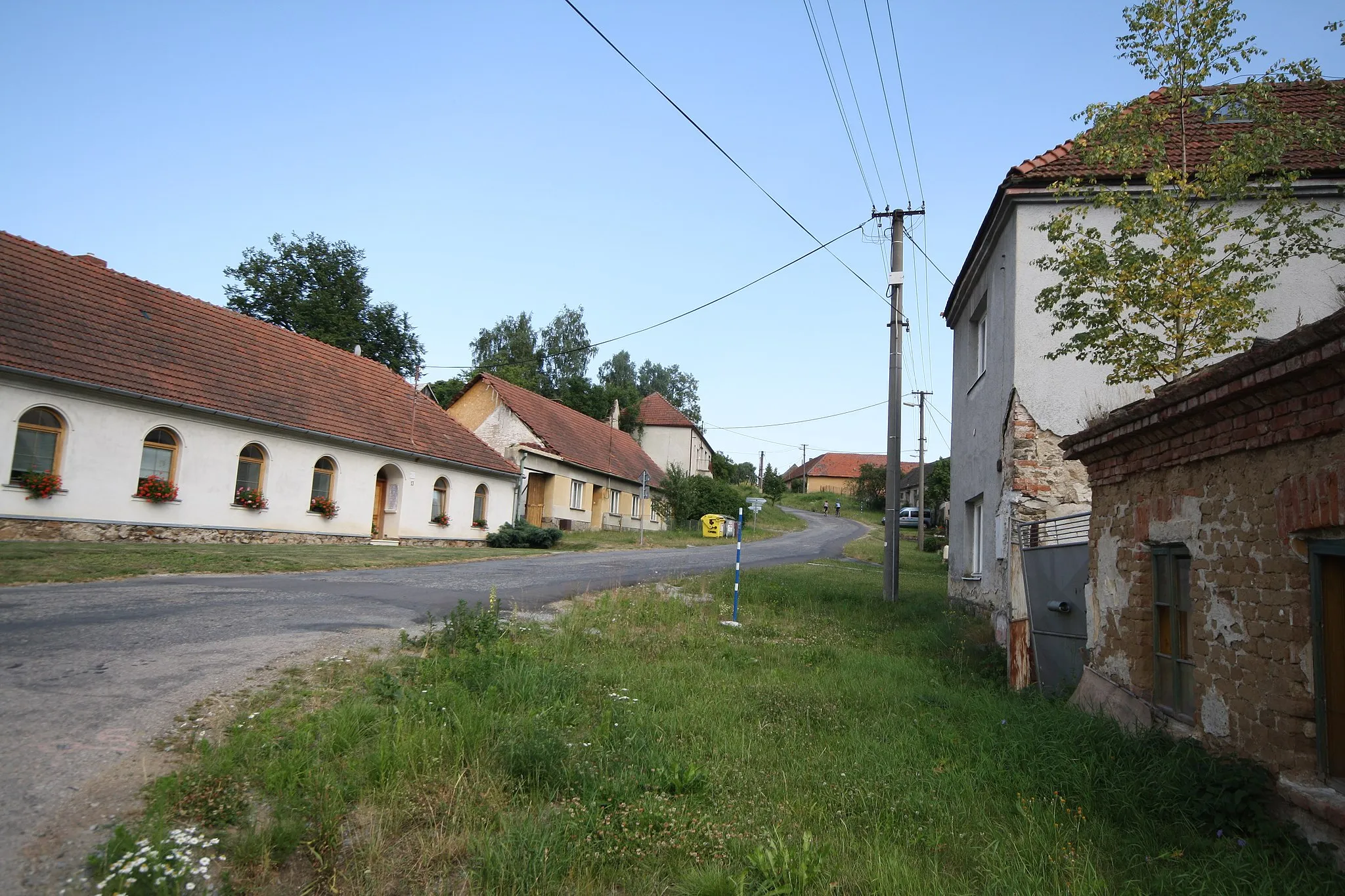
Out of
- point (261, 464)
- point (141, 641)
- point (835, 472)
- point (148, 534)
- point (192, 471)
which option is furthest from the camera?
point (835, 472)

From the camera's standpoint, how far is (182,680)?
5.88 m

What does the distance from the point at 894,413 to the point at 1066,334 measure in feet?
14.2

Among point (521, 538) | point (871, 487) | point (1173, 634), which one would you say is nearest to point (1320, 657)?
point (1173, 634)

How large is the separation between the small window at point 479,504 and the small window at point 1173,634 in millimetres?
25588

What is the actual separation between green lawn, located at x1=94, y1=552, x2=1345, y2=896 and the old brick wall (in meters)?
0.35

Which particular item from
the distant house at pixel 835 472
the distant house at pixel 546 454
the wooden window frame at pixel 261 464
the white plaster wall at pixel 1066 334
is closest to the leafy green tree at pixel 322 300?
the distant house at pixel 546 454

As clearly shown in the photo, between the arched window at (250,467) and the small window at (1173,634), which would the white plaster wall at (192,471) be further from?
the small window at (1173,634)

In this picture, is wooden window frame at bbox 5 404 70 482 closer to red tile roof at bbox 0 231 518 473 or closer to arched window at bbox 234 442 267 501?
red tile roof at bbox 0 231 518 473

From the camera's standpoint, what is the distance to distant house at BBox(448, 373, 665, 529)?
3431cm

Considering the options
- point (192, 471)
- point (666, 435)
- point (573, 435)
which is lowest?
point (192, 471)

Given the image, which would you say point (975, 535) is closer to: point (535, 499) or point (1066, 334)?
point (1066, 334)

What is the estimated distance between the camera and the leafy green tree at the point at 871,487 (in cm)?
7512

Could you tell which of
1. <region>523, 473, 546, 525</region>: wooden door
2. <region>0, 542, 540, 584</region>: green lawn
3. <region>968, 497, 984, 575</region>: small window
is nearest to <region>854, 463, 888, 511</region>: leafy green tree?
<region>523, 473, 546, 525</region>: wooden door

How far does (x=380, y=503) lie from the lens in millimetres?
25281
